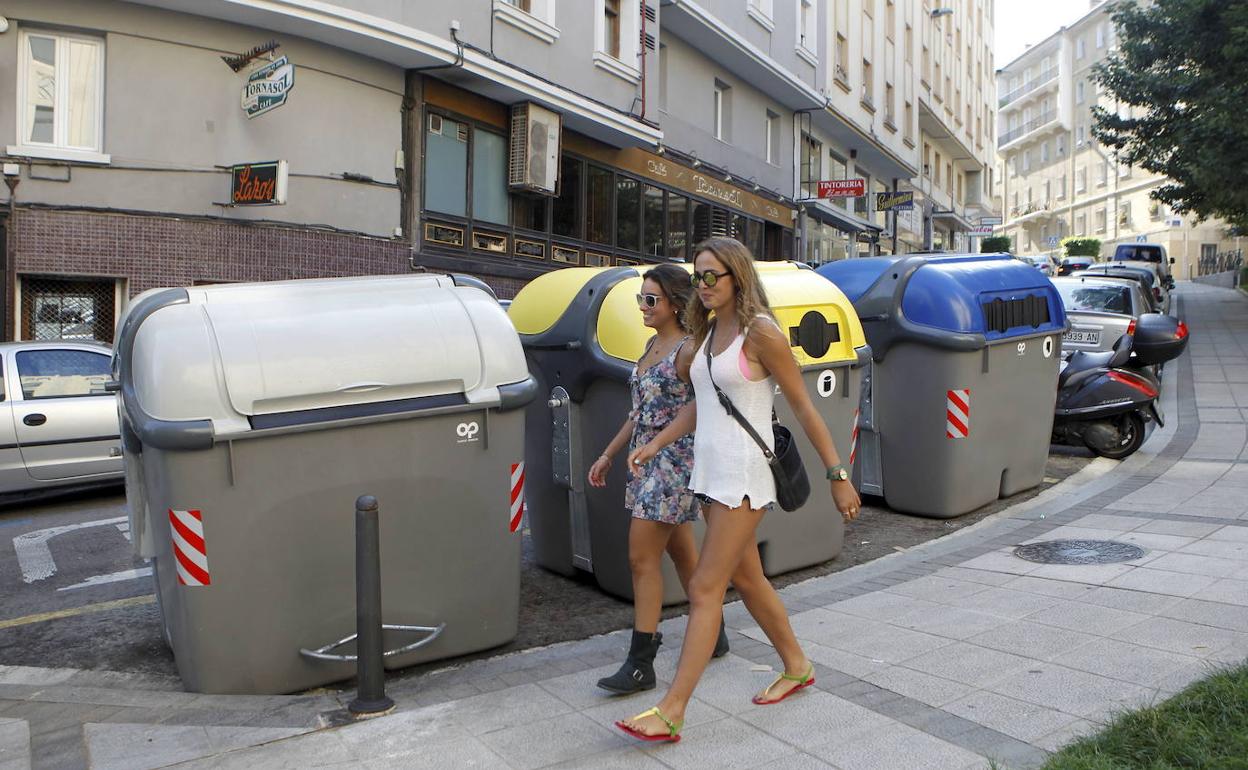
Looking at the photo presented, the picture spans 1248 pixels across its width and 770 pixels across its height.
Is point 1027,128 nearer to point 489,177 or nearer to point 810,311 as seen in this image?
point 489,177

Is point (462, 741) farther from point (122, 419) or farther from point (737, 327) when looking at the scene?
point (122, 419)

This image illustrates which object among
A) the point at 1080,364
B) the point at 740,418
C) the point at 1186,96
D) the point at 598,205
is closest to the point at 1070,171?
the point at 1186,96

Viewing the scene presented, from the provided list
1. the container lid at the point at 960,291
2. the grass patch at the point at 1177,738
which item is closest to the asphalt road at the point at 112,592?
the container lid at the point at 960,291

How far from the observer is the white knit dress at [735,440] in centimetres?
379

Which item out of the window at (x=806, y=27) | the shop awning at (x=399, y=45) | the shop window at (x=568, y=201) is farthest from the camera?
the window at (x=806, y=27)

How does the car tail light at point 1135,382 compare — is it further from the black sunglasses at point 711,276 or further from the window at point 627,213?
the window at point 627,213

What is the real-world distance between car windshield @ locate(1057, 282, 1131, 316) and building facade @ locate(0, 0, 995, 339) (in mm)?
8076

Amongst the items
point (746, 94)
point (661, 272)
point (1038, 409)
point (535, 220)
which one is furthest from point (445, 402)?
point (746, 94)

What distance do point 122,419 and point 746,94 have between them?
22.4 m

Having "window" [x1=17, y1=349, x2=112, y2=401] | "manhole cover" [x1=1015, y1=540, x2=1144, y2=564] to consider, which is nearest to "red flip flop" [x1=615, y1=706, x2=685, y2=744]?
"manhole cover" [x1=1015, y1=540, x2=1144, y2=564]

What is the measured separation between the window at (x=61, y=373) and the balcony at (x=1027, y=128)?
78.3 metres

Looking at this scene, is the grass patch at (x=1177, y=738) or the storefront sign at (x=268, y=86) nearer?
the grass patch at (x=1177, y=738)

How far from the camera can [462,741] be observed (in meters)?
3.79

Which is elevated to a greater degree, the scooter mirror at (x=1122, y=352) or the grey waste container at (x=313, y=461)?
the scooter mirror at (x=1122, y=352)
